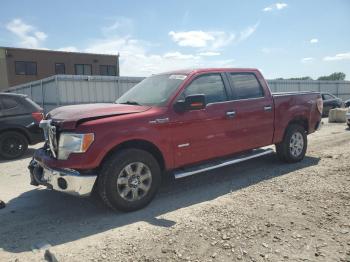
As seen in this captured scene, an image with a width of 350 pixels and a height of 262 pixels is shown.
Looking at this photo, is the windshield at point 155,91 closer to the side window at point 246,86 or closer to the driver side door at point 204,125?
the driver side door at point 204,125

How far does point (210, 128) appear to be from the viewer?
221 inches

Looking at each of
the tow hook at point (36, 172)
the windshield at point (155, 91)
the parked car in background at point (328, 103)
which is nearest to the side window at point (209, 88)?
the windshield at point (155, 91)

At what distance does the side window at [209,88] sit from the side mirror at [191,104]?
299mm

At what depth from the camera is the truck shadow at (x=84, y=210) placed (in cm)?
415

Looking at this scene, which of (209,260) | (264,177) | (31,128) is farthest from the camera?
(31,128)

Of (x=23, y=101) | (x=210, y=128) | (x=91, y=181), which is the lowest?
(x=91, y=181)

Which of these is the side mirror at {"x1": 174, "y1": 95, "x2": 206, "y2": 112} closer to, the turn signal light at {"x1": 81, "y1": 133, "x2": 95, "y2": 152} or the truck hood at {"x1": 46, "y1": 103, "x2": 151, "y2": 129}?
the truck hood at {"x1": 46, "y1": 103, "x2": 151, "y2": 129}

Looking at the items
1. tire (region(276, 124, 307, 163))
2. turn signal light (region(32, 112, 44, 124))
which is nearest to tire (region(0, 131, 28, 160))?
turn signal light (region(32, 112, 44, 124))

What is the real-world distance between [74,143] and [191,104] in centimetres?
168

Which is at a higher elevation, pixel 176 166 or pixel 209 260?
pixel 176 166

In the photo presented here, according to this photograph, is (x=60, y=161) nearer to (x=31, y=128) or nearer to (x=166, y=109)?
(x=166, y=109)

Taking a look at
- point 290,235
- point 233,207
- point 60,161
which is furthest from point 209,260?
point 60,161

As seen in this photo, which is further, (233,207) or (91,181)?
(233,207)

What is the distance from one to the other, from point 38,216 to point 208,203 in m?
2.27
